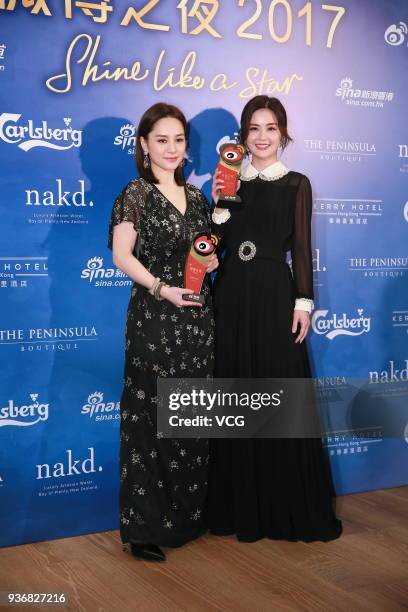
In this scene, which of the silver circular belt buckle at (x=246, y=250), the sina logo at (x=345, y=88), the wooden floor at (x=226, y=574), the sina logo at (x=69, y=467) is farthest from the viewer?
the sina logo at (x=345, y=88)

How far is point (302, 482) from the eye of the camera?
2.94 meters

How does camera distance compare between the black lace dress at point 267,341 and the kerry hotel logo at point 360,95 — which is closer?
the black lace dress at point 267,341

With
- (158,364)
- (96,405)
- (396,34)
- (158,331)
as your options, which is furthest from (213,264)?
(396,34)

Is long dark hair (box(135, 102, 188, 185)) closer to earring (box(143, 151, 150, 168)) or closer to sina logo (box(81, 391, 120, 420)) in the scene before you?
earring (box(143, 151, 150, 168))

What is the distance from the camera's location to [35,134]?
2.87 metres

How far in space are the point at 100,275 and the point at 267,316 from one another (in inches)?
28.3

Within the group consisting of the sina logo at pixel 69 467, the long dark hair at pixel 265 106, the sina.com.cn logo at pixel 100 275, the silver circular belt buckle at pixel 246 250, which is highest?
the long dark hair at pixel 265 106

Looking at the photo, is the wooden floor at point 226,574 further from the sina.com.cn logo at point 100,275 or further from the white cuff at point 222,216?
the white cuff at point 222,216

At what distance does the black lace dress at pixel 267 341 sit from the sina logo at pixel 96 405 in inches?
19.0

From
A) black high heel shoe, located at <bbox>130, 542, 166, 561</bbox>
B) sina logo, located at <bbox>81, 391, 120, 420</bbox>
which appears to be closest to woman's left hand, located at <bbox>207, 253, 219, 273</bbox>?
sina logo, located at <bbox>81, 391, 120, 420</bbox>

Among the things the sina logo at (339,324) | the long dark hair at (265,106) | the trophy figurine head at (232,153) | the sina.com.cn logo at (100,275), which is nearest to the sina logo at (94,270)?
the sina.com.cn logo at (100,275)

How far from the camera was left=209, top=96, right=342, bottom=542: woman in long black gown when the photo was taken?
2.90m

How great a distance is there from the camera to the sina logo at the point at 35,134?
282cm

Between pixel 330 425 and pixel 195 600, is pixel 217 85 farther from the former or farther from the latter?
pixel 195 600
